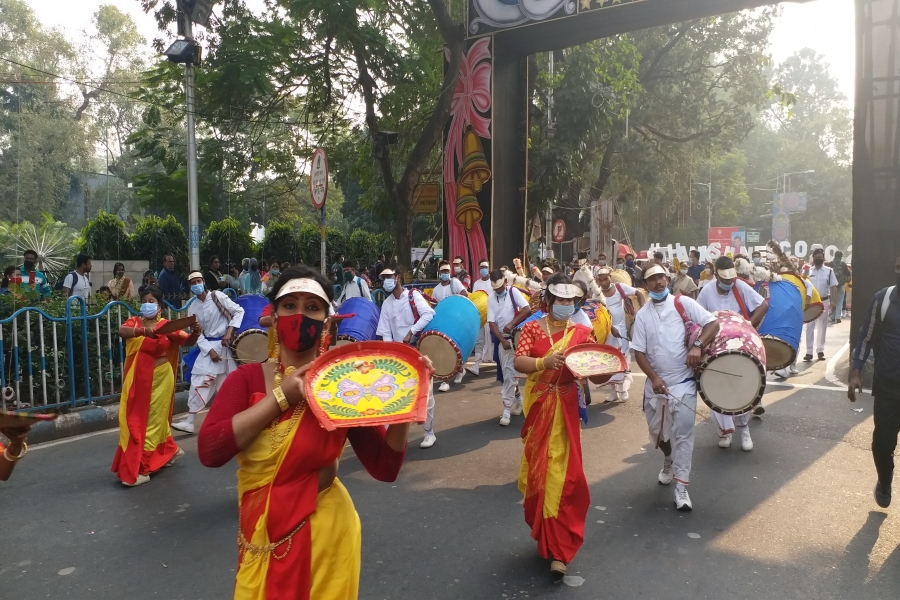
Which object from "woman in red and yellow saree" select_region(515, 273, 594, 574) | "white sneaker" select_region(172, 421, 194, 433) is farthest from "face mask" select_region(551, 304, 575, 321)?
"white sneaker" select_region(172, 421, 194, 433)

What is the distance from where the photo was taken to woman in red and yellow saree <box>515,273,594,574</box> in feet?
14.1

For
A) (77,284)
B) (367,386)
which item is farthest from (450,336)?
(77,284)

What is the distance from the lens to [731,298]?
7543 millimetres

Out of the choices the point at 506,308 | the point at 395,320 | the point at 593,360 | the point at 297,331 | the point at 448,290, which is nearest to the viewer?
the point at 297,331

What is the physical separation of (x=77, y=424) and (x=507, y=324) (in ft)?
17.2

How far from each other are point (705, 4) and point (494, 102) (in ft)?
15.6

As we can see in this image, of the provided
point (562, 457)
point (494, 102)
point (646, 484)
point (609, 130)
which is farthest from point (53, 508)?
point (609, 130)

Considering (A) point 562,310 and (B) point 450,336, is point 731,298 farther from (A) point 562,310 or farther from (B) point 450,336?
(A) point 562,310

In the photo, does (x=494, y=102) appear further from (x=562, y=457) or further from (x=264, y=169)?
(x=562, y=457)

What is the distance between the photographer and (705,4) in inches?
495

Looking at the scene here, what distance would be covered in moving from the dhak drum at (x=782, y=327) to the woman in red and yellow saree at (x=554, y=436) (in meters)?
3.35

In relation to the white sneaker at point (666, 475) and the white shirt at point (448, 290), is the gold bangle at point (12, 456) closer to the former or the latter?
the white sneaker at point (666, 475)

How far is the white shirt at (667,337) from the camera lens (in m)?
5.56

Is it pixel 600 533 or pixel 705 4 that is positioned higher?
pixel 705 4
